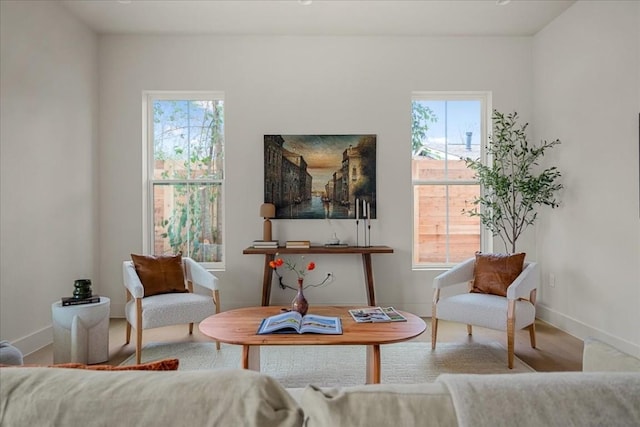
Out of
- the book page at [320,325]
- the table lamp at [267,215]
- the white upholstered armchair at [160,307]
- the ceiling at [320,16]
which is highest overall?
the ceiling at [320,16]

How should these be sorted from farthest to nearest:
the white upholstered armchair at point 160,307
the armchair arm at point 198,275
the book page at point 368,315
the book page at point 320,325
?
the armchair arm at point 198,275 → the white upholstered armchair at point 160,307 → the book page at point 368,315 → the book page at point 320,325

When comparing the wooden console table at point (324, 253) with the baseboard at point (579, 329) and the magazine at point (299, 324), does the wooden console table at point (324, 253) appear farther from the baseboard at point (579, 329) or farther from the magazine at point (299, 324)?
the baseboard at point (579, 329)

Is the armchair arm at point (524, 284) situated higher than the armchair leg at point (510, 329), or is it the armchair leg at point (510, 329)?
the armchair arm at point (524, 284)

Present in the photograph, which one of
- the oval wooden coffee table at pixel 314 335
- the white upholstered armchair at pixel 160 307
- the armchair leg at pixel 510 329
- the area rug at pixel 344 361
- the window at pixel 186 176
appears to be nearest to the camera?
the oval wooden coffee table at pixel 314 335

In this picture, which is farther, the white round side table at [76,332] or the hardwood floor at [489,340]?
the hardwood floor at [489,340]

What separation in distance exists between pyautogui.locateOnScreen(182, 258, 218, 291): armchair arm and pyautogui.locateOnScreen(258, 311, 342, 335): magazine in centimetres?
100

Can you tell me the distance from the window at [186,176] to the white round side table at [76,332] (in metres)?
1.51

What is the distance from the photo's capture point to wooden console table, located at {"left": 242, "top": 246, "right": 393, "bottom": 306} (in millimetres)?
3785

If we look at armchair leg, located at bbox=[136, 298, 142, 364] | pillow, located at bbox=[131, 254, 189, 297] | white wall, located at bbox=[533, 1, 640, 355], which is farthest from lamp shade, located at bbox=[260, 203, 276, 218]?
white wall, located at bbox=[533, 1, 640, 355]

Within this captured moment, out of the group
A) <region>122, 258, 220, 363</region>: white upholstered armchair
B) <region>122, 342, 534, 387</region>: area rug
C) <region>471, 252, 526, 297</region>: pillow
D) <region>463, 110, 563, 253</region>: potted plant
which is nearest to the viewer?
<region>122, 342, 534, 387</region>: area rug

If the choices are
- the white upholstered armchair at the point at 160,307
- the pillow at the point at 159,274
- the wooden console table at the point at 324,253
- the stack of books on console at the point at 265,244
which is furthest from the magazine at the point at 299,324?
the stack of books on console at the point at 265,244

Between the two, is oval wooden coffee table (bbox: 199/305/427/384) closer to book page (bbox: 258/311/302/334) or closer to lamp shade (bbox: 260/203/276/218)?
book page (bbox: 258/311/302/334)

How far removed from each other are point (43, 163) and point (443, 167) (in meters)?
3.68

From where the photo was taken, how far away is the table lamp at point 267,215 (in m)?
3.94
